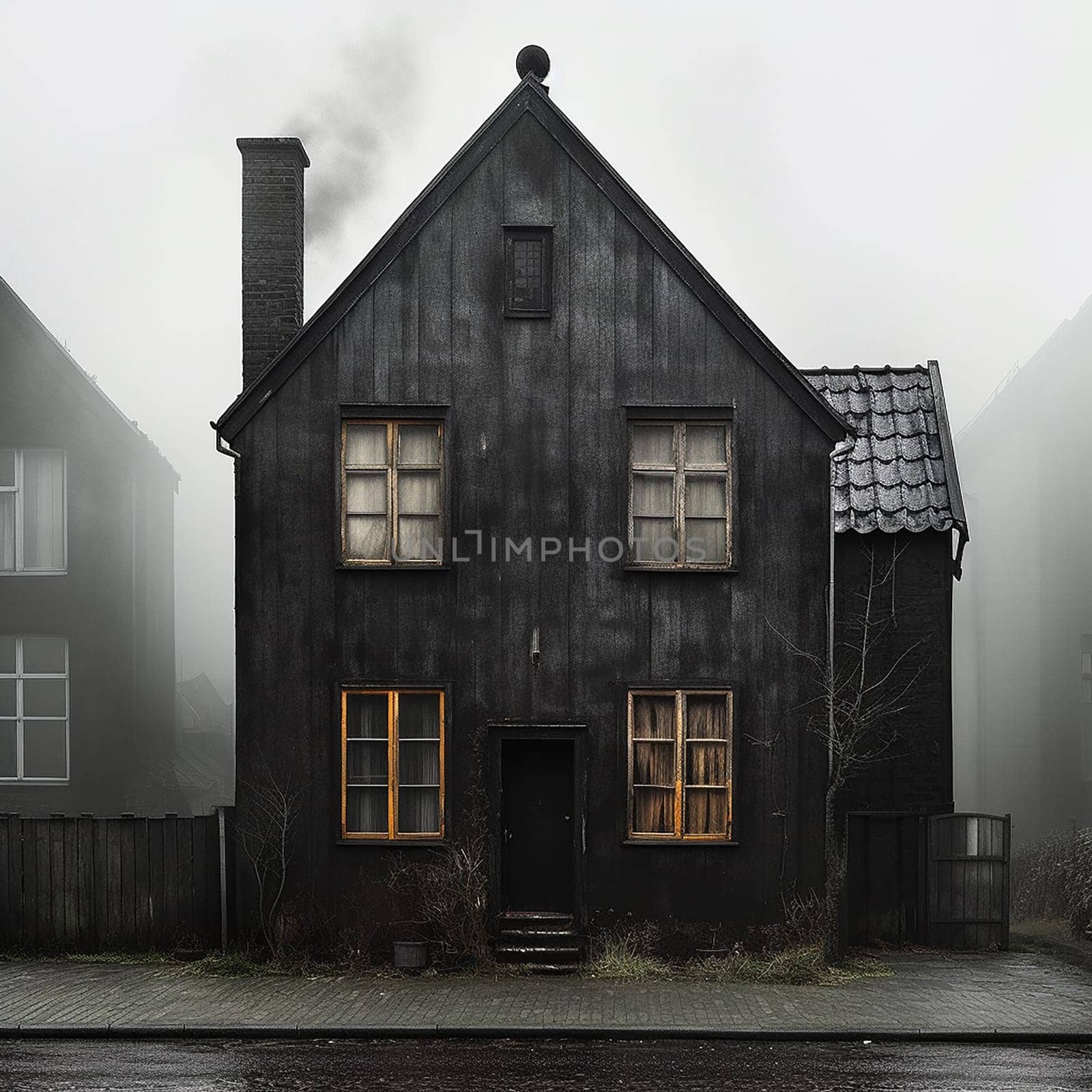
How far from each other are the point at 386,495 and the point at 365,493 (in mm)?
251

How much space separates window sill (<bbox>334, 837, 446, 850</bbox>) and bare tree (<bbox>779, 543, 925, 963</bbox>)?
4.49 m

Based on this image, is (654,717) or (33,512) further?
(33,512)

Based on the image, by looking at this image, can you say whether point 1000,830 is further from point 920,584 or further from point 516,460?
point 516,460

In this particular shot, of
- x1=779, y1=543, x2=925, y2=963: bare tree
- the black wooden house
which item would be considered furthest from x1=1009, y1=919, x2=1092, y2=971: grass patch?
the black wooden house

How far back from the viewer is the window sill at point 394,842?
16.0 metres

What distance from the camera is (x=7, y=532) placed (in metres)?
25.4

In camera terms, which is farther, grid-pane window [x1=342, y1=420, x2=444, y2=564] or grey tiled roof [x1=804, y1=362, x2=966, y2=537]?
grey tiled roof [x1=804, y1=362, x2=966, y2=537]

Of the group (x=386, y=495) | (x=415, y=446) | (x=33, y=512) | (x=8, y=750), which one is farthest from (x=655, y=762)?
(x=33, y=512)

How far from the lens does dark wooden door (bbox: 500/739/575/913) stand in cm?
1611

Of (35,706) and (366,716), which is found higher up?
(366,716)

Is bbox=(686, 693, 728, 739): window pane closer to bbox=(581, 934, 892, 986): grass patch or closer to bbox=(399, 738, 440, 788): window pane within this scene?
bbox=(581, 934, 892, 986): grass patch

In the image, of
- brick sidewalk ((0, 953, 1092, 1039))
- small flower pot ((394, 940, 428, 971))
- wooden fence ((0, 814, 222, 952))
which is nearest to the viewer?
brick sidewalk ((0, 953, 1092, 1039))

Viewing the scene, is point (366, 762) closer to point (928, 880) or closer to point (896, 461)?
point (928, 880)

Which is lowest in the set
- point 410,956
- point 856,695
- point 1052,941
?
point 1052,941
